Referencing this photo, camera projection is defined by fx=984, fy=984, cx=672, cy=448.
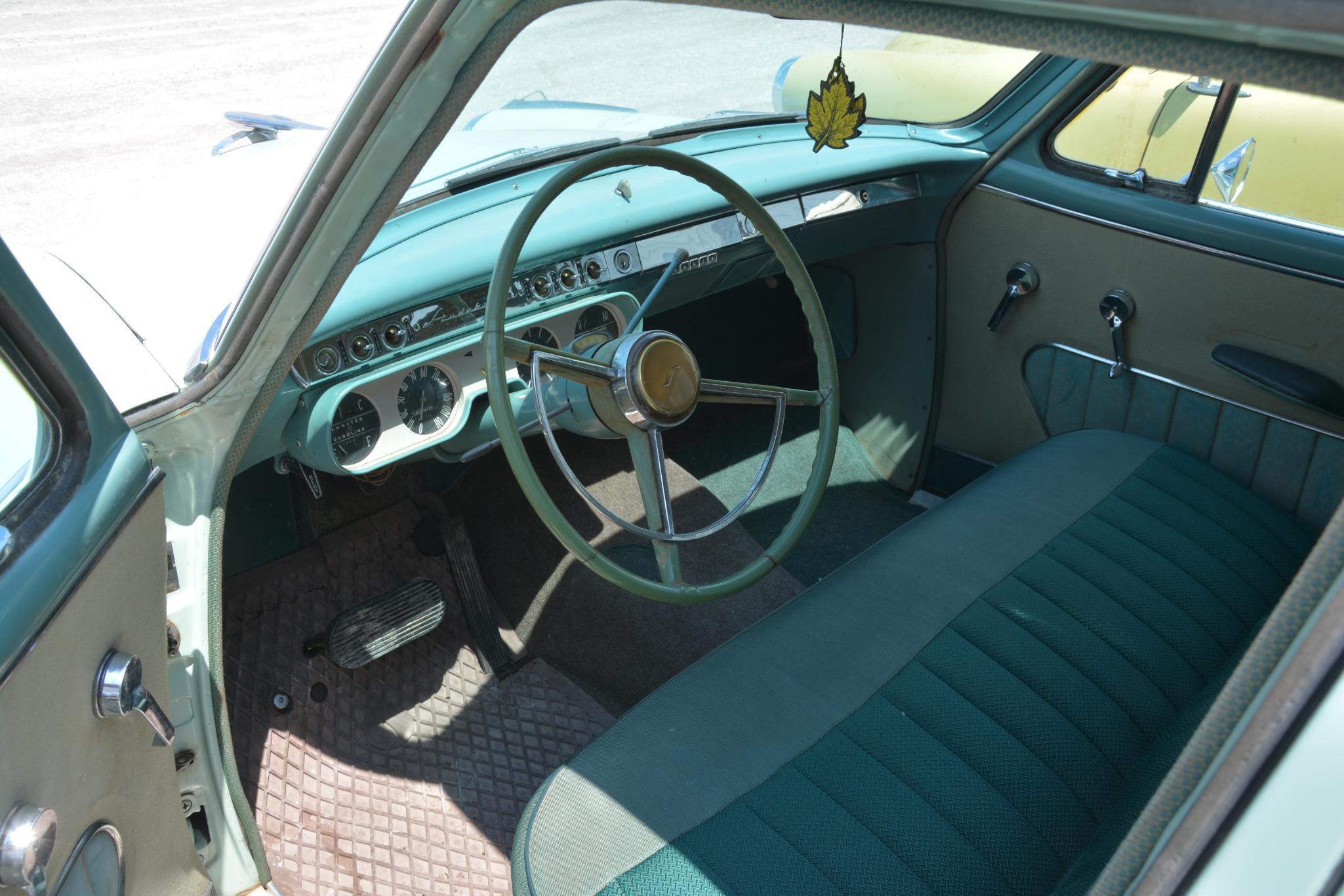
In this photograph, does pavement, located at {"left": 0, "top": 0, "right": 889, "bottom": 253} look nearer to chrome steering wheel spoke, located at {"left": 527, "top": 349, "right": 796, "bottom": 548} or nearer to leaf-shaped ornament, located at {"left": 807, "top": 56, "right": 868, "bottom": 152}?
leaf-shaped ornament, located at {"left": 807, "top": 56, "right": 868, "bottom": 152}

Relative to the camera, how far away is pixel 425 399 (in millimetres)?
2025

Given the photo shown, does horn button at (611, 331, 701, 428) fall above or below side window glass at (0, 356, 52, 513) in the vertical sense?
below

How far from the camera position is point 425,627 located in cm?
238

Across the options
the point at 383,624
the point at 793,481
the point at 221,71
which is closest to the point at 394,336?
the point at 383,624

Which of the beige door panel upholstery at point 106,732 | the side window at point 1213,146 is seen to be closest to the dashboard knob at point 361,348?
the beige door panel upholstery at point 106,732

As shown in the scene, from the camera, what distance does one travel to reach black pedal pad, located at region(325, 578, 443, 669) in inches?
90.3

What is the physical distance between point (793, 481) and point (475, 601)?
1004 mm

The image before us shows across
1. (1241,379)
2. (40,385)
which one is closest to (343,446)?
(40,385)

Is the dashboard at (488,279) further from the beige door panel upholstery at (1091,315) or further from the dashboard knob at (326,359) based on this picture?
the beige door panel upholstery at (1091,315)

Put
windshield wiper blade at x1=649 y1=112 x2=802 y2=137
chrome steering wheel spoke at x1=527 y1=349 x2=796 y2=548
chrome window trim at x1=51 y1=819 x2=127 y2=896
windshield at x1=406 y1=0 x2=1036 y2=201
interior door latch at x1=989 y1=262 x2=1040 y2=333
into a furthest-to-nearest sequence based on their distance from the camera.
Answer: interior door latch at x1=989 y1=262 x2=1040 y2=333, windshield wiper blade at x1=649 y1=112 x2=802 y2=137, windshield at x1=406 y1=0 x2=1036 y2=201, chrome steering wheel spoke at x1=527 y1=349 x2=796 y2=548, chrome window trim at x1=51 y1=819 x2=127 y2=896

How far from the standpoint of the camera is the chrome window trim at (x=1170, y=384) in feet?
6.57

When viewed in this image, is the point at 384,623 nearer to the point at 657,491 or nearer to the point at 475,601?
the point at 475,601

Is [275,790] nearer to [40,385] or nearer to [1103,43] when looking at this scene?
[40,385]

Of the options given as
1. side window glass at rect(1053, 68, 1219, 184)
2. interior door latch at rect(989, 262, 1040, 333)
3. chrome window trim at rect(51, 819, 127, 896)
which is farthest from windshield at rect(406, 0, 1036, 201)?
chrome window trim at rect(51, 819, 127, 896)
